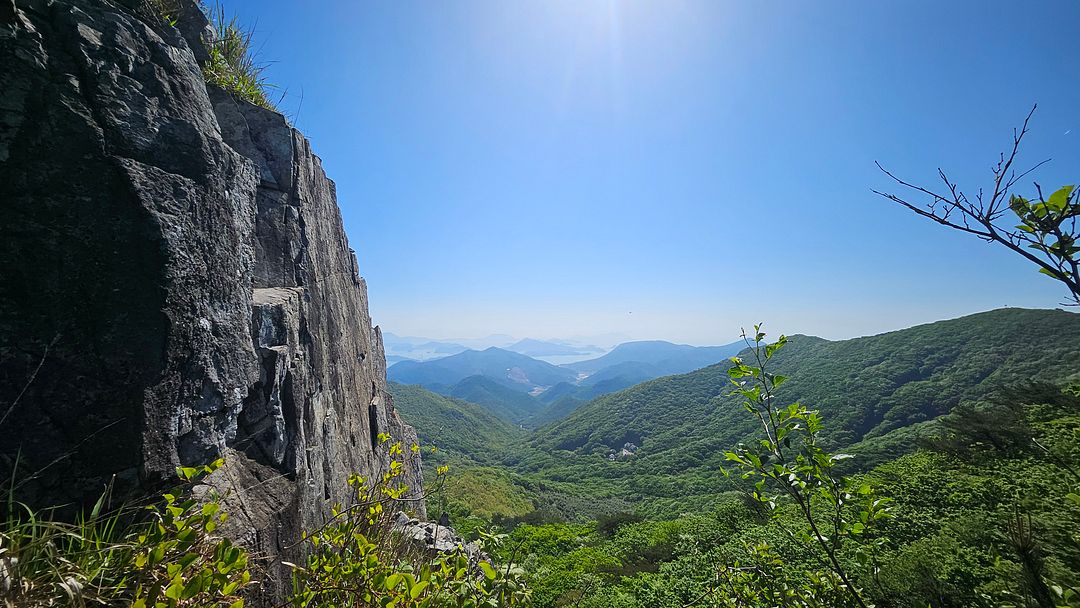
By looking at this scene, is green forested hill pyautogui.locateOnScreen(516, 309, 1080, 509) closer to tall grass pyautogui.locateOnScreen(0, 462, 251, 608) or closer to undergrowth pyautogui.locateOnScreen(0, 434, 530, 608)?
undergrowth pyautogui.locateOnScreen(0, 434, 530, 608)

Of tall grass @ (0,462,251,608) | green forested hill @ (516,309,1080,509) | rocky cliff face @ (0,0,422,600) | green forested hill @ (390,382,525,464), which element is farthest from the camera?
green forested hill @ (390,382,525,464)

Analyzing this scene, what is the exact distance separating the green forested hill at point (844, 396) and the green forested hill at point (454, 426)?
1916 cm

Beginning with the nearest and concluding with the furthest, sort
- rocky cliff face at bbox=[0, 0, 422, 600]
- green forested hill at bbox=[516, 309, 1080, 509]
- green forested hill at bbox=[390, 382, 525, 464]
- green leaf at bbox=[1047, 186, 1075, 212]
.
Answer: green leaf at bbox=[1047, 186, 1075, 212] < rocky cliff face at bbox=[0, 0, 422, 600] < green forested hill at bbox=[516, 309, 1080, 509] < green forested hill at bbox=[390, 382, 525, 464]

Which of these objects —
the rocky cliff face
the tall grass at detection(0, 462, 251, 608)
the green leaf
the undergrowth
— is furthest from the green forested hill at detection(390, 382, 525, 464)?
the green leaf

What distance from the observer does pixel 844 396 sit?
8438 cm

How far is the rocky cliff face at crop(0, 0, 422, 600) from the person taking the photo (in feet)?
11.0

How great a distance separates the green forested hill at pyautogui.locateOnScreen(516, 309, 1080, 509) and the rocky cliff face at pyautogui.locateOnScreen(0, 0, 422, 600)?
51.0 m

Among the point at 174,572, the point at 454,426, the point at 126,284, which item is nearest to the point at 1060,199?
the point at 174,572

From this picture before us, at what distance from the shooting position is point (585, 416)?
152 m

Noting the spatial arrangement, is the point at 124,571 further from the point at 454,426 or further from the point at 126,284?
the point at 454,426

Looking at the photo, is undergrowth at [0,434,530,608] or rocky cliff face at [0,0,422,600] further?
rocky cliff face at [0,0,422,600]

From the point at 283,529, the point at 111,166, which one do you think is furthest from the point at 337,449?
the point at 111,166

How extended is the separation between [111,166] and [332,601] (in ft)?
15.1

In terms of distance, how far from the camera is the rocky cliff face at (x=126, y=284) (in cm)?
334
